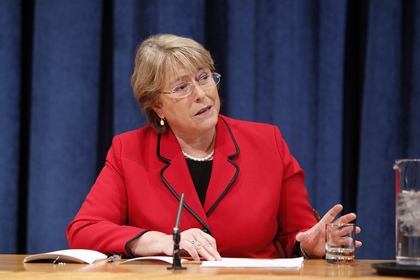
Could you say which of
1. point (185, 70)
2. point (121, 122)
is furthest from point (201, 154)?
point (121, 122)

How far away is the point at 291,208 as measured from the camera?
2.52 meters

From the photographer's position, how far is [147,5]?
3400mm

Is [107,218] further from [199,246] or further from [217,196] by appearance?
[199,246]

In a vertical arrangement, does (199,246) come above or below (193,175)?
below

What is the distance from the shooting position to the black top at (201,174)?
2.57 metres

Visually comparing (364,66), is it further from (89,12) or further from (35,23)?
(35,23)

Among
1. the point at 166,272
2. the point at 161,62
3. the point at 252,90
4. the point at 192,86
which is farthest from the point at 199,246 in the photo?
the point at 252,90

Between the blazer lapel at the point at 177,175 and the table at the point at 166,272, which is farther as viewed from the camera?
the blazer lapel at the point at 177,175

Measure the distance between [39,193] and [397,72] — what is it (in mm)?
1898

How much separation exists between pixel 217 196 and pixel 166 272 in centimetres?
82

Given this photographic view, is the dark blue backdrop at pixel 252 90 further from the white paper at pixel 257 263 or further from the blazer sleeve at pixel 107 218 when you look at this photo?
the white paper at pixel 257 263

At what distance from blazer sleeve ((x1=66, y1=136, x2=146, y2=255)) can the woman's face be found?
266 mm

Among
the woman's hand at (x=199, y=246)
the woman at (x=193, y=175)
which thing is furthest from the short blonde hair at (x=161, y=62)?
the woman's hand at (x=199, y=246)

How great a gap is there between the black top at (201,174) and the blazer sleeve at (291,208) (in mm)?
297
